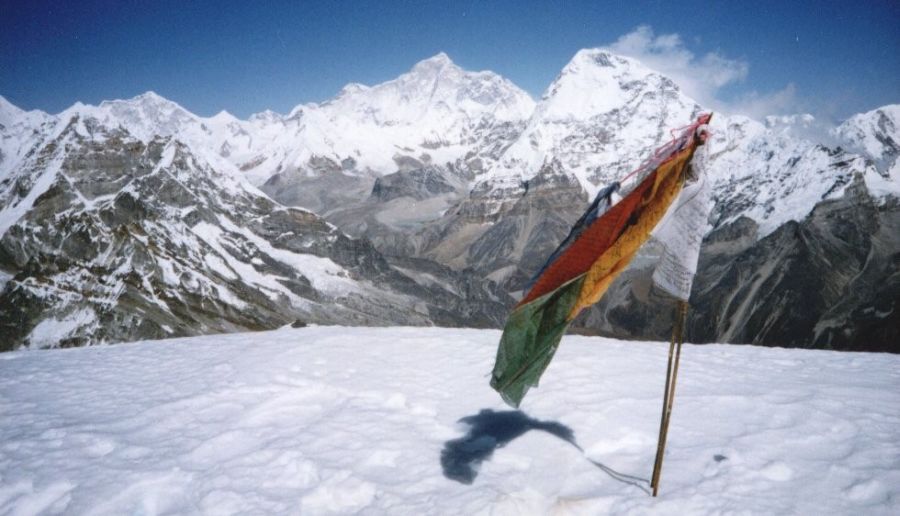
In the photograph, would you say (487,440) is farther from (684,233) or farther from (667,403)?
(684,233)

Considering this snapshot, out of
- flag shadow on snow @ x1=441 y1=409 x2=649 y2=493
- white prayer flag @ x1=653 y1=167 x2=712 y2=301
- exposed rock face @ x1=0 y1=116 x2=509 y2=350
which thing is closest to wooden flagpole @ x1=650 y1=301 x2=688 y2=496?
white prayer flag @ x1=653 y1=167 x2=712 y2=301

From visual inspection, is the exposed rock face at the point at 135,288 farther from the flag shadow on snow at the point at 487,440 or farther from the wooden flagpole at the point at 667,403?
the wooden flagpole at the point at 667,403

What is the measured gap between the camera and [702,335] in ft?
650

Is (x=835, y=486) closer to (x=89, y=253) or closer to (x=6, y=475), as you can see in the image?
(x=6, y=475)

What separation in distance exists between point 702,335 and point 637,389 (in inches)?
8437

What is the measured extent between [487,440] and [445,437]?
2.40 ft

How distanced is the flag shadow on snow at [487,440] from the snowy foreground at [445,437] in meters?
0.04

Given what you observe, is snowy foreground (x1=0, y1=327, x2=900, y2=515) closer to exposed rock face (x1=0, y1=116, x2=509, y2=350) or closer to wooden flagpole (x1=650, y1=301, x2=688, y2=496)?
wooden flagpole (x1=650, y1=301, x2=688, y2=496)

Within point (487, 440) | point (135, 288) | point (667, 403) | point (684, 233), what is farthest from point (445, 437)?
point (135, 288)

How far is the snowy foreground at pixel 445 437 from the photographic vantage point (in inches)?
255

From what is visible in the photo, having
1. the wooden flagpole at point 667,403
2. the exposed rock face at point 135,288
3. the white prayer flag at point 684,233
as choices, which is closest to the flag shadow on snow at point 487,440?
the wooden flagpole at point 667,403

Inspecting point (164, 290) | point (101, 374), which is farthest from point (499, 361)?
point (164, 290)

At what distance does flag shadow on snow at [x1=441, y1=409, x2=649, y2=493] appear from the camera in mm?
7194

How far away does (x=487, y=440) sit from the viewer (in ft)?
27.4
